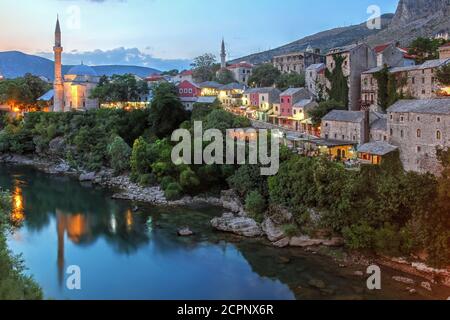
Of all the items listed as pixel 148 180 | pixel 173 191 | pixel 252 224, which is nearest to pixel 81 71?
pixel 148 180

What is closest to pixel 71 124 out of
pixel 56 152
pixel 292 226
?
pixel 56 152

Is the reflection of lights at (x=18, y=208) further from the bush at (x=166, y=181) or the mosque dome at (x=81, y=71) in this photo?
the mosque dome at (x=81, y=71)

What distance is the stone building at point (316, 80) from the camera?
36.0m

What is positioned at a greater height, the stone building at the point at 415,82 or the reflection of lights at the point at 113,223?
the stone building at the point at 415,82

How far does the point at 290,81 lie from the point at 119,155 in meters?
17.5

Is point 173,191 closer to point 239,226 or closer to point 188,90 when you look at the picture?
point 239,226

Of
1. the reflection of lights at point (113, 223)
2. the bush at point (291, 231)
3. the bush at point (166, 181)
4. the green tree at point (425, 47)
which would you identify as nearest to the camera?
the bush at point (291, 231)

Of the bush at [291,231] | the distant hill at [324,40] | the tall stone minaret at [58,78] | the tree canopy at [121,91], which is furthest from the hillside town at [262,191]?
the distant hill at [324,40]

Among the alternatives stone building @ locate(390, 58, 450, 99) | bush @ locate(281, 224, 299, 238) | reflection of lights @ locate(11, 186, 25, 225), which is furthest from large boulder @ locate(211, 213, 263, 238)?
stone building @ locate(390, 58, 450, 99)

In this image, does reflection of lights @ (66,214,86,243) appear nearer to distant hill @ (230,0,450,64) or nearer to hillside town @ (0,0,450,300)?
hillside town @ (0,0,450,300)

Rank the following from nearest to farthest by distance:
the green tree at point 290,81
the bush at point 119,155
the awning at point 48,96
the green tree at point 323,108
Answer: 1. the green tree at point 323,108
2. the bush at point 119,155
3. the green tree at point 290,81
4. the awning at point 48,96

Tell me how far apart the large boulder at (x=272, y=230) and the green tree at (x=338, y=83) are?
44.5ft

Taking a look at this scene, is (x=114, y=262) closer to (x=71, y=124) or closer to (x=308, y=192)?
(x=308, y=192)

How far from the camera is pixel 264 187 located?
1000 inches
